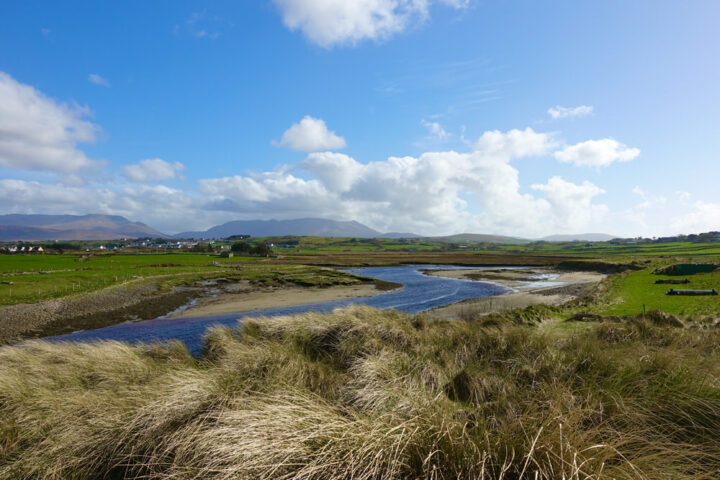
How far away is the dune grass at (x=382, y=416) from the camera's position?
279cm

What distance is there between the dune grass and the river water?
857 centimetres

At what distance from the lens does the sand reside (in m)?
29.2

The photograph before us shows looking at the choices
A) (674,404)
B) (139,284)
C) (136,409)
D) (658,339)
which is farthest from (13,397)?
(139,284)

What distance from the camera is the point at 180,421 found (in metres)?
4.40

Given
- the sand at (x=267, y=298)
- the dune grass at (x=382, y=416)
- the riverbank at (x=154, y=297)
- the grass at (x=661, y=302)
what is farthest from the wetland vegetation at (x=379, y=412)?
the sand at (x=267, y=298)

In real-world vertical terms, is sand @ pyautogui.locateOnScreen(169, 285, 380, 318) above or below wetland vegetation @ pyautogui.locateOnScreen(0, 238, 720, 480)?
below

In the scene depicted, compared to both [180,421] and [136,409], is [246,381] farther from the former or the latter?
[136,409]

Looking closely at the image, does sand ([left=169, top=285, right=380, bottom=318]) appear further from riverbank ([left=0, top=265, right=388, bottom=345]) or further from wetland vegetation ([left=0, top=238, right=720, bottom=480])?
wetland vegetation ([left=0, top=238, right=720, bottom=480])

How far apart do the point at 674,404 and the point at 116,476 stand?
7.09 meters

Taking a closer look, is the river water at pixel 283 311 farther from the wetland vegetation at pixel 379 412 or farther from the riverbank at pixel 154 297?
the wetland vegetation at pixel 379 412

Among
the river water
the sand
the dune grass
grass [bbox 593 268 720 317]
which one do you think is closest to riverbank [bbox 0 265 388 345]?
the sand

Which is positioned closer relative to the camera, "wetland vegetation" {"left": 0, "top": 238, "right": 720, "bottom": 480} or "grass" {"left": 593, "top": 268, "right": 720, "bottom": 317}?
"wetland vegetation" {"left": 0, "top": 238, "right": 720, "bottom": 480}

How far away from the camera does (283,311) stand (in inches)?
1107

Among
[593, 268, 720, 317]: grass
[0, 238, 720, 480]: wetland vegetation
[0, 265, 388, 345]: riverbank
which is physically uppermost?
[0, 238, 720, 480]: wetland vegetation
